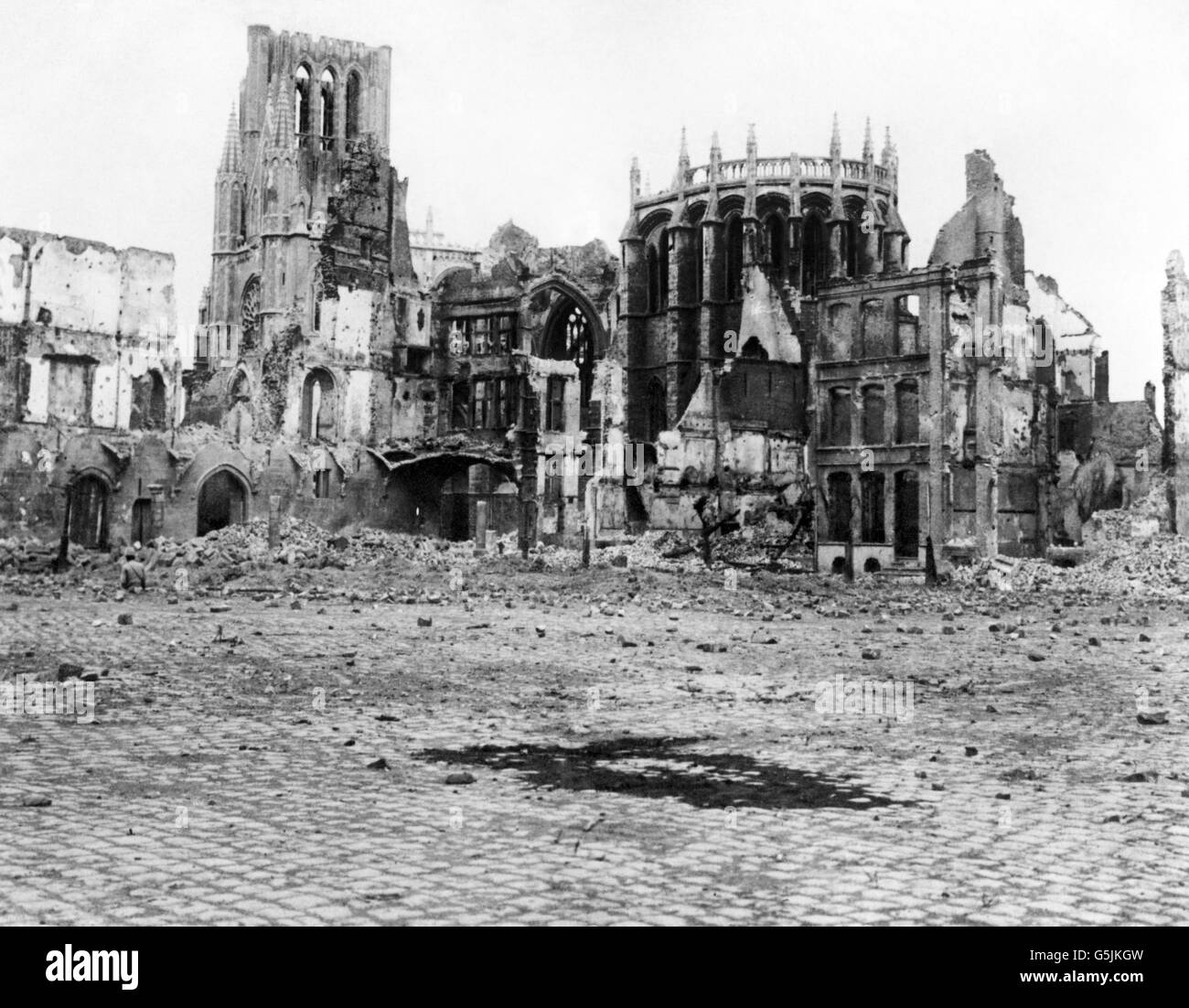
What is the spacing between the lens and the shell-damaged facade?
42.0 meters

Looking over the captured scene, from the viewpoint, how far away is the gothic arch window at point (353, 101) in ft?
233

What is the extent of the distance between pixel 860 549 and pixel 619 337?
74.3 feet

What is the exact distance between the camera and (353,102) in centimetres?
7150

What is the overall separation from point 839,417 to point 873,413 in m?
1.16

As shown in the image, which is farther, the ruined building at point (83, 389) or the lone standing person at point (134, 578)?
the ruined building at point (83, 389)

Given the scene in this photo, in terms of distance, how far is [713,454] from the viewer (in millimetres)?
47344

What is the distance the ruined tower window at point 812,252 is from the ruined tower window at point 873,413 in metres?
16.3

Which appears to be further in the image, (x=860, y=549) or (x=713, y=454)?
(x=713, y=454)

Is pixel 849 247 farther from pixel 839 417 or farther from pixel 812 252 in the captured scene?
pixel 839 417

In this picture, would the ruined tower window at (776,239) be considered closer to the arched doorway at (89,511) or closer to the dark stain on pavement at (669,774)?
the arched doorway at (89,511)

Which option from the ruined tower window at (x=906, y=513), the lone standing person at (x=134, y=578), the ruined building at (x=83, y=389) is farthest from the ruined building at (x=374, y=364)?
the lone standing person at (x=134, y=578)

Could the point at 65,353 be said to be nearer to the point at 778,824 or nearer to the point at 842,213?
the point at 842,213

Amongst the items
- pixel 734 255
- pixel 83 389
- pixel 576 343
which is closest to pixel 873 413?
pixel 734 255

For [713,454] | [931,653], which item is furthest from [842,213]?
[931,653]
